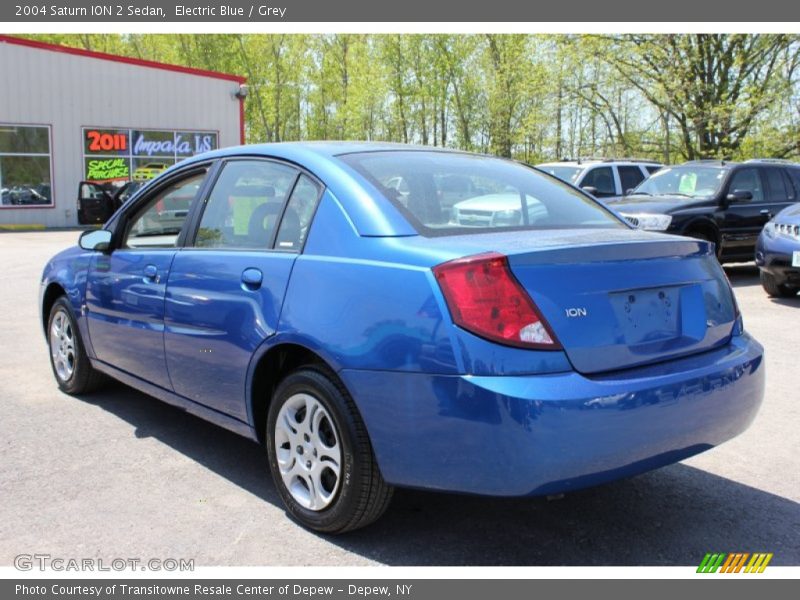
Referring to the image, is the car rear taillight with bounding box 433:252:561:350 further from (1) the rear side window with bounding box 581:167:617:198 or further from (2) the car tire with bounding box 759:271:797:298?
(1) the rear side window with bounding box 581:167:617:198

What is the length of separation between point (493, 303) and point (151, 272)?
89.1 inches

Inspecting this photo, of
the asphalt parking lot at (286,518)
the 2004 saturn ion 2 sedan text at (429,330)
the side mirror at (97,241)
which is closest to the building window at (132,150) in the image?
the side mirror at (97,241)

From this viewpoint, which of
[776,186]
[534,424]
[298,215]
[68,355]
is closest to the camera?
[534,424]

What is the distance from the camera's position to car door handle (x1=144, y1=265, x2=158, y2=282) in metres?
4.15

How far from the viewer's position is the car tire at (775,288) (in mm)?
9774

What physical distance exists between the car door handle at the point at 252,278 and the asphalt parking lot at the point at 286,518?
1031 mm

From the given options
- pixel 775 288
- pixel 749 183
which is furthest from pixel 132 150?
pixel 775 288

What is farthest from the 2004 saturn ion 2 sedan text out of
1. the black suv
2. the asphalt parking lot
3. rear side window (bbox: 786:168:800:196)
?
rear side window (bbox: 786:168:800:196)

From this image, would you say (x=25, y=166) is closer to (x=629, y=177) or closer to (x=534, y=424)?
(x=629, y=177)

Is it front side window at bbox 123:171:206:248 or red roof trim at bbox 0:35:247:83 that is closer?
front side window at bbox 123:171:206:248

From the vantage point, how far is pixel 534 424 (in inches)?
101

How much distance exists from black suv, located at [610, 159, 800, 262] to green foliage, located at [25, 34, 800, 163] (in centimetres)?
1252

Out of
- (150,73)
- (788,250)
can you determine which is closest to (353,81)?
(150,73)

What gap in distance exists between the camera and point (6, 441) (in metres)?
4.44
